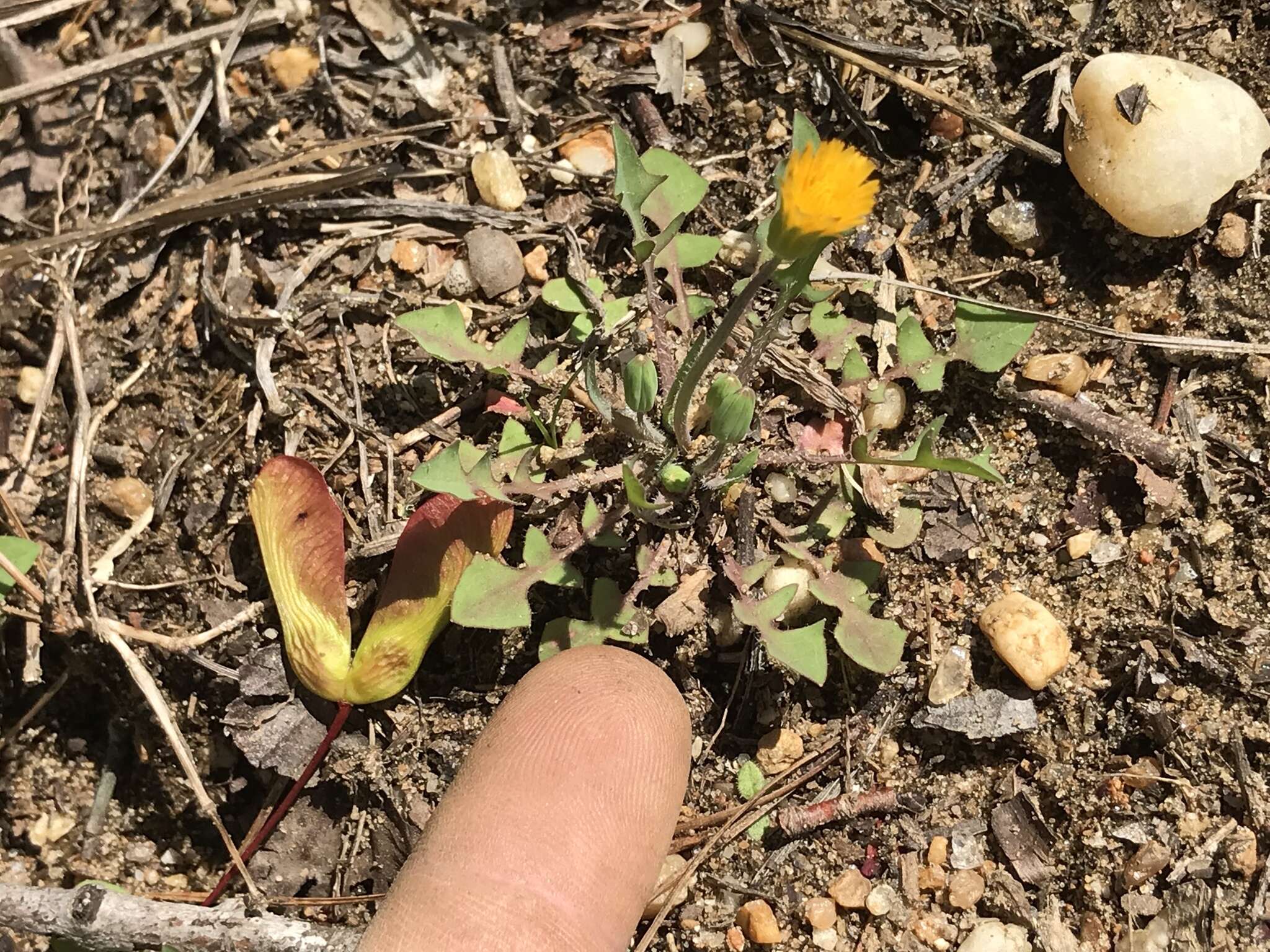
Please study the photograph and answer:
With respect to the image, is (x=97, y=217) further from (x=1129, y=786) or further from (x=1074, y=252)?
(x=1129, y=786)

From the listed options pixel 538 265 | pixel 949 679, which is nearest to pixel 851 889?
pixel 949 679

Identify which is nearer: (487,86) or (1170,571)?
(1170,571)

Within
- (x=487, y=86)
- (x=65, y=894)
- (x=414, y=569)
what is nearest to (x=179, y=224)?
(x=487, y=86)

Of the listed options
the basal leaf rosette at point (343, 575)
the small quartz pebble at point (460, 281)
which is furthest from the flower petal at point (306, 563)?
the small quartz pebble at point (460, 281)

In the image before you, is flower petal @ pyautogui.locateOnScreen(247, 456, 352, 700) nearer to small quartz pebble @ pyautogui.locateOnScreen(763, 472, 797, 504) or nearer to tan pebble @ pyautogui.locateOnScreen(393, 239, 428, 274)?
tan pebble @ pyautogui.locateOnScreen(393, 239, 428, 274)

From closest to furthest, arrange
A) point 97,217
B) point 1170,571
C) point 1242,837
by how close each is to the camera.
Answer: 1. point 1242,837
2. point 1170,571
3. point 97,217

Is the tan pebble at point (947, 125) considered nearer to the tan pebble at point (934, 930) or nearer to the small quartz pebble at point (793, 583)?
the small quartz pebble at point (793, 583)
